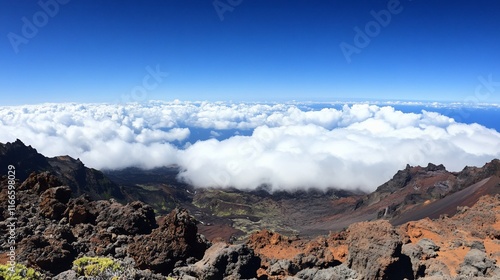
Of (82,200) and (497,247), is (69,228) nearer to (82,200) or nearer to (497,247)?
(82,200)

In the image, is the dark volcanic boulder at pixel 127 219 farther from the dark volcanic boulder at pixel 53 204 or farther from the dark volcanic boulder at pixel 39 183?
the dark volcanic boulder at pixel 39 183

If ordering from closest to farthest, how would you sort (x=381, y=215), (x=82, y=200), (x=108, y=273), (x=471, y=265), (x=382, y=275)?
1. (x=108, y=273)
2. (x=382, y=275)
3. (x=471, y=265)
4. (x=82, y=200)
5. (x=381, y=215)

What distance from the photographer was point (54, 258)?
46.3 feet

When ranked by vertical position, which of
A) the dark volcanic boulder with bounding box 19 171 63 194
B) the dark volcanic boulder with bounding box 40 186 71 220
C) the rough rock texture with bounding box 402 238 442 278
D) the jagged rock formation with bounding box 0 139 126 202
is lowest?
the jagged rock formation with bounding box 0 139 126 202

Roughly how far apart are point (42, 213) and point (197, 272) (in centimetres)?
1243

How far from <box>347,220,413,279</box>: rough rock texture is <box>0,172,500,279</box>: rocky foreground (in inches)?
1.7

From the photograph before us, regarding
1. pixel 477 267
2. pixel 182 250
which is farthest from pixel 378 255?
pixel 182 250

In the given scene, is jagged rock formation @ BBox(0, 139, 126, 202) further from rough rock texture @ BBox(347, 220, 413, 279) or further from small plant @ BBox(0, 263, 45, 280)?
rough rock texture @ BBox(347, 220, 413, 279)

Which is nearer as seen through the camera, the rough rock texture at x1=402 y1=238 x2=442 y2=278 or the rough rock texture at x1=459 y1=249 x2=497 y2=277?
the rough rock texture at x1=459 y1=249 x2=497 y2=277

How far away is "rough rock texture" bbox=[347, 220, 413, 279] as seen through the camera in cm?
1410

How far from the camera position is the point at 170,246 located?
1606 centimetres

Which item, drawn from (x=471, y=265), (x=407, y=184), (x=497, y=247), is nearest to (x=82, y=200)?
(x=471, y=265)

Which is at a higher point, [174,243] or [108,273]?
[108,273]

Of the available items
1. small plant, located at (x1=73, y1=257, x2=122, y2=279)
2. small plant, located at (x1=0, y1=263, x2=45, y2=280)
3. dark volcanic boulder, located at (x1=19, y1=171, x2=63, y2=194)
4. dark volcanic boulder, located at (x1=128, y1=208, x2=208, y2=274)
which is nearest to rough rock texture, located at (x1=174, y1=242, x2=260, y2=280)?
dark volcanic boulder, located at (x1=128, y1=208, x2=208, y2=274)
